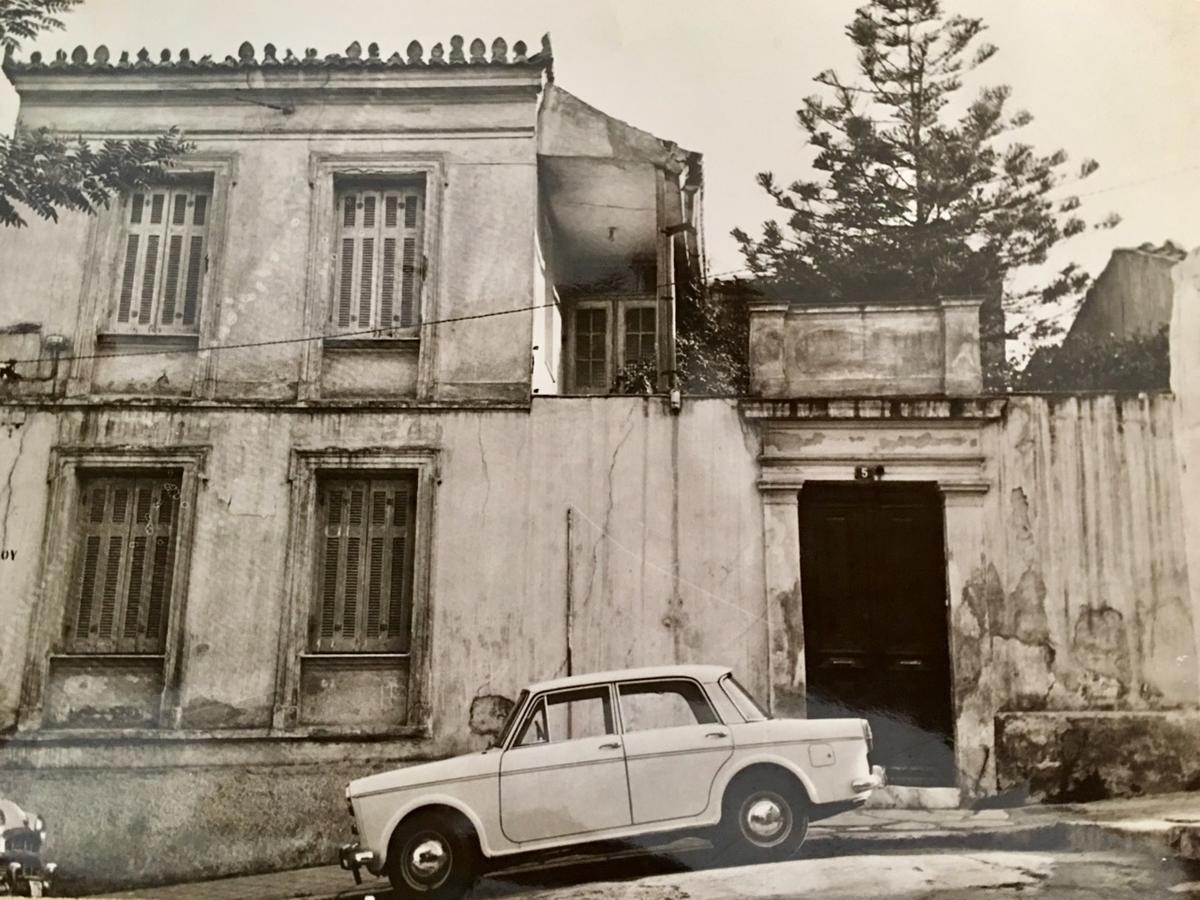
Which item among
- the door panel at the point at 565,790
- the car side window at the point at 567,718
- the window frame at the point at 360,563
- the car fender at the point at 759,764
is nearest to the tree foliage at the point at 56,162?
the window frame at the point at 360,563

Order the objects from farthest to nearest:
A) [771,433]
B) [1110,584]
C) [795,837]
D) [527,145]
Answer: [527,145]
[771,433]
[1110,584]
[795,837]

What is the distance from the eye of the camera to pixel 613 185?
604 cm

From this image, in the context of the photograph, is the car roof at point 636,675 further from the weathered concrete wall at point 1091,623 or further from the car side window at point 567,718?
the weathered concrete wall at point 1091,623

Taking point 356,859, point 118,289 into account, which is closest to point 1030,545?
point 356,859

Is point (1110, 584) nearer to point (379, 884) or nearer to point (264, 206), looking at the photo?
point (379, 884)

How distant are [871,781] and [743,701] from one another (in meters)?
0.68

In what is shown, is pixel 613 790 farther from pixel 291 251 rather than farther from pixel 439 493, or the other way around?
pixel 291 251

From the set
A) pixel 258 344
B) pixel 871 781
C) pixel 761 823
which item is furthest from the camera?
pixel 258 344

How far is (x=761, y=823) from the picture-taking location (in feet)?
15.2

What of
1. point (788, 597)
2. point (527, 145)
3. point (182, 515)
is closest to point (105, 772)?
point (182, 515)

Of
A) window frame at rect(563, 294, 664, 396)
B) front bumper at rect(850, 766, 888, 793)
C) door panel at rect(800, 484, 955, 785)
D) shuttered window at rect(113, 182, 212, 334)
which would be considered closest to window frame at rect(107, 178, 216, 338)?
shuttered window at rect(113, 182, 212, 334)

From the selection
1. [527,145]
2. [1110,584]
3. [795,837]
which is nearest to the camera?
[795,837]

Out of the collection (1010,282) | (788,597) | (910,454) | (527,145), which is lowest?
(788,597)

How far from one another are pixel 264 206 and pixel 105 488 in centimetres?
176
